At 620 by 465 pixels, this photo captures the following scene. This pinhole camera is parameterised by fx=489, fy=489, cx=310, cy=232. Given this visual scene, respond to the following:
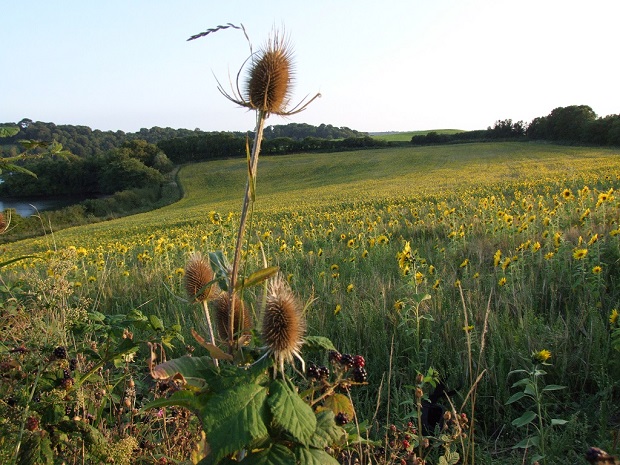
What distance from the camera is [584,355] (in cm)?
308

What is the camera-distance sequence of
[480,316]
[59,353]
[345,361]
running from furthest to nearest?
[480,316] → [59,353] → [345,361]

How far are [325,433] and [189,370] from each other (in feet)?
1.42

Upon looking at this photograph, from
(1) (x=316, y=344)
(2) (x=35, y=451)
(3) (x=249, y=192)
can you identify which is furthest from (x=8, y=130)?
(1) (x=316, y=344)

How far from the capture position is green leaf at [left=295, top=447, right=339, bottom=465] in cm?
131

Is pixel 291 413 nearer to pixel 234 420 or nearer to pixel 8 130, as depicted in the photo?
pixel 234 420

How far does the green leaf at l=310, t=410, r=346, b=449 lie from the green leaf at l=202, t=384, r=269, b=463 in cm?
18

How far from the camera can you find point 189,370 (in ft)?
4.65

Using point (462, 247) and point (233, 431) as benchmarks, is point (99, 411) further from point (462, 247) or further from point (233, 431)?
point (462, 247)

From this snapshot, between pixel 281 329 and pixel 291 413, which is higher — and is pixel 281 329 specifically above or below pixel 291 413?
above

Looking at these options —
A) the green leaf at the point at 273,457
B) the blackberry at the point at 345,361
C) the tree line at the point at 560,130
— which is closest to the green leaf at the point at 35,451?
the green leaf at the point at 273,457

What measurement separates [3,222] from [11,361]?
A: 0.75 meters

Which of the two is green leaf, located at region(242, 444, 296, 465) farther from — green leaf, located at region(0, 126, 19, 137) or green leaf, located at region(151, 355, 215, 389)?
green leaf, located at region(0, 126, 19, 137)

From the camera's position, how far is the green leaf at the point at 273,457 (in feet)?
4.25

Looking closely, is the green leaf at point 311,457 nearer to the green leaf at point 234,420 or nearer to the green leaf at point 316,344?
the green leaf at point 234,420
